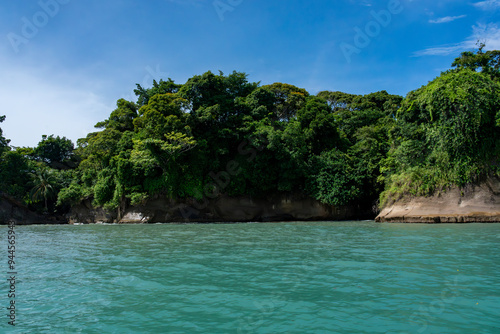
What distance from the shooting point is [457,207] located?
69.8 feet

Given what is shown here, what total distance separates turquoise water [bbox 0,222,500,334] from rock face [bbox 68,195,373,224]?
73.2 ft

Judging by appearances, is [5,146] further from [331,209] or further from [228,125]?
[331,209]

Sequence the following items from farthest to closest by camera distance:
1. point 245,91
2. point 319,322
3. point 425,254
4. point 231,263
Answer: point 245,91 < point 425,254 < point 231,263 < point 319,322

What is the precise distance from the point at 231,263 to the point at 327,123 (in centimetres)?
2640

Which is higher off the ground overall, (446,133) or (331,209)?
(446,133)

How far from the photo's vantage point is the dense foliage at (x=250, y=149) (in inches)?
979

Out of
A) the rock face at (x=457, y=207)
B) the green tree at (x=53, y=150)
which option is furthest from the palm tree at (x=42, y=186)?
the rock face at (x=457, y=207)

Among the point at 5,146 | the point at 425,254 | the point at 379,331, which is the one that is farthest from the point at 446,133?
the point at 5,146

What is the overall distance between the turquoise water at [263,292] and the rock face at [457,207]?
40.4ft

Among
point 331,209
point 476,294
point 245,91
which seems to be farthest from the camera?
point 245,91

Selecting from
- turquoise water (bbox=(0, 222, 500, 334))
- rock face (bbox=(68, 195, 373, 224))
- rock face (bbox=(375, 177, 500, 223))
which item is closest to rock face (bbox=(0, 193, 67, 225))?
rock face (bbox=(68, 195, 373, 224))

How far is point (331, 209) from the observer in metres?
31.6

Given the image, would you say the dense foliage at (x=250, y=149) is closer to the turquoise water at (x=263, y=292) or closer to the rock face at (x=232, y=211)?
the rock face at (x=232, y=211)

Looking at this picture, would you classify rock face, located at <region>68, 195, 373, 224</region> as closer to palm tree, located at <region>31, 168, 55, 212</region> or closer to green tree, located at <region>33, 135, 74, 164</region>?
palm tree, located at <region>31, 168, 55, 212</region>
